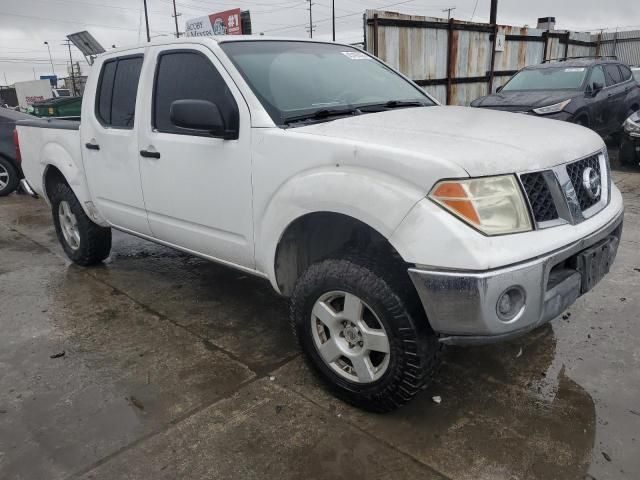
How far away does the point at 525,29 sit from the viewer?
13.6 m

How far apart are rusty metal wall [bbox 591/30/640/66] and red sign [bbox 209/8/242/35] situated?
1240cm

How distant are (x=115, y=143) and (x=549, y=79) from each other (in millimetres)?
7852

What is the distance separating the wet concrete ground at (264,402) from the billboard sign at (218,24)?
1738cm

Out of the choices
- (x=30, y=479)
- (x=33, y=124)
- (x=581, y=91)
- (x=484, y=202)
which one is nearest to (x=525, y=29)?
(x=581, y=91)

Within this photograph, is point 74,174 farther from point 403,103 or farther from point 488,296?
point 488,296

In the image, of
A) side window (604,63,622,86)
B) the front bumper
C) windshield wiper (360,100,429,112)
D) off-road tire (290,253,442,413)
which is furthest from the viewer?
side window (604,63,622,86)

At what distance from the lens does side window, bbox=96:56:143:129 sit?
3770 mm

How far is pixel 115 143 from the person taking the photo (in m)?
3.85

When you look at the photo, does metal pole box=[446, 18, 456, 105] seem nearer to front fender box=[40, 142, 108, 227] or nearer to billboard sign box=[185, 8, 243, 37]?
front fender box=[40, 142, 108, 227]

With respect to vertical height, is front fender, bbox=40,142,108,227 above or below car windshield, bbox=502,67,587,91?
below

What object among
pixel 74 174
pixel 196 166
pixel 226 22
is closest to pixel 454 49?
pixel 74 174

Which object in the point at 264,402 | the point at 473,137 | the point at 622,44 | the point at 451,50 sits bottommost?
the point at 264,402

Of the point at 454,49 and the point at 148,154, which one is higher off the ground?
the point at 454,49

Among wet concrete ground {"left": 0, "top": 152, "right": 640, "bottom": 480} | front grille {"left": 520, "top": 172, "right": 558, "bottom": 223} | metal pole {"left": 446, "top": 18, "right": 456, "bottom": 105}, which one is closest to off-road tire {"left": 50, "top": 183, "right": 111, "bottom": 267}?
wet concrete ground {"left": 0, "top": 152, "right": 640, "bottom": 480}
